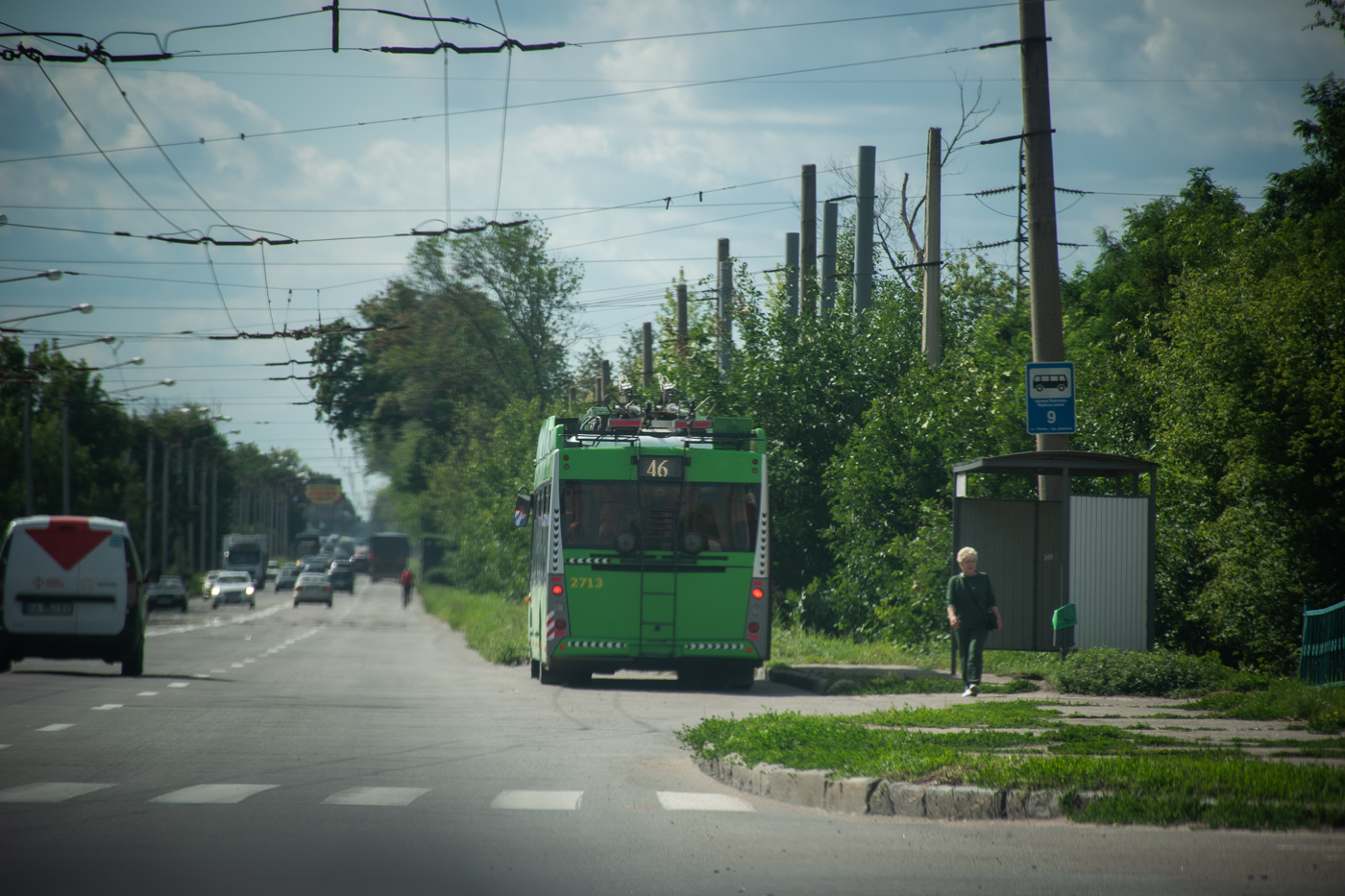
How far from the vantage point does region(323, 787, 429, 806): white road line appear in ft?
27.1

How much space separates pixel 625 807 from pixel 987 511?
34.0ft

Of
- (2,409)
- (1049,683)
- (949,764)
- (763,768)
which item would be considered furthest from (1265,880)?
(2,409)

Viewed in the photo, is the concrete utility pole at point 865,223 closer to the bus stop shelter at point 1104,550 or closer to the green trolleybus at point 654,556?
the green trolleybus at point 654,556

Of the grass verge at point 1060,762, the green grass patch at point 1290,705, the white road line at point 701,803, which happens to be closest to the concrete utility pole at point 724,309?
the green grass patch at point 1290,705

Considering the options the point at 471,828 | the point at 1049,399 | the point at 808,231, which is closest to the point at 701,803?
the point at 471,828

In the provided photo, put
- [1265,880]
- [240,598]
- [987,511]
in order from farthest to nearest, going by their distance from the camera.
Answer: [240,598] → [987,511] → [1265,880]

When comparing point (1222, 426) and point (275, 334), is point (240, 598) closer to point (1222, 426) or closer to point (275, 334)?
point (275, 334)

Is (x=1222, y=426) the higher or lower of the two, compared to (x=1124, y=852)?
higher

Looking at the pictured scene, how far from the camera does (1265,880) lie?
6.18m

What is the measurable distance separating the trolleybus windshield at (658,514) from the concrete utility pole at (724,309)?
10.5 meters

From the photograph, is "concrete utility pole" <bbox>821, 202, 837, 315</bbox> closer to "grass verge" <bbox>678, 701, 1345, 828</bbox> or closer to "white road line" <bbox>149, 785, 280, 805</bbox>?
"grass verge" <bbox>678, 701, 1345, 828</bbox>

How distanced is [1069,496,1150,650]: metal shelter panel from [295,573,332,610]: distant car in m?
63.1

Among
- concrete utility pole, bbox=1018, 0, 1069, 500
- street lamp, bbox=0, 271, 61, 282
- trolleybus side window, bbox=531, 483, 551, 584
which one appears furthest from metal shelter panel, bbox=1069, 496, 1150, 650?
street lamp, bbox=0, 271, 61, 282

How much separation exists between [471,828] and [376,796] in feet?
4.22
